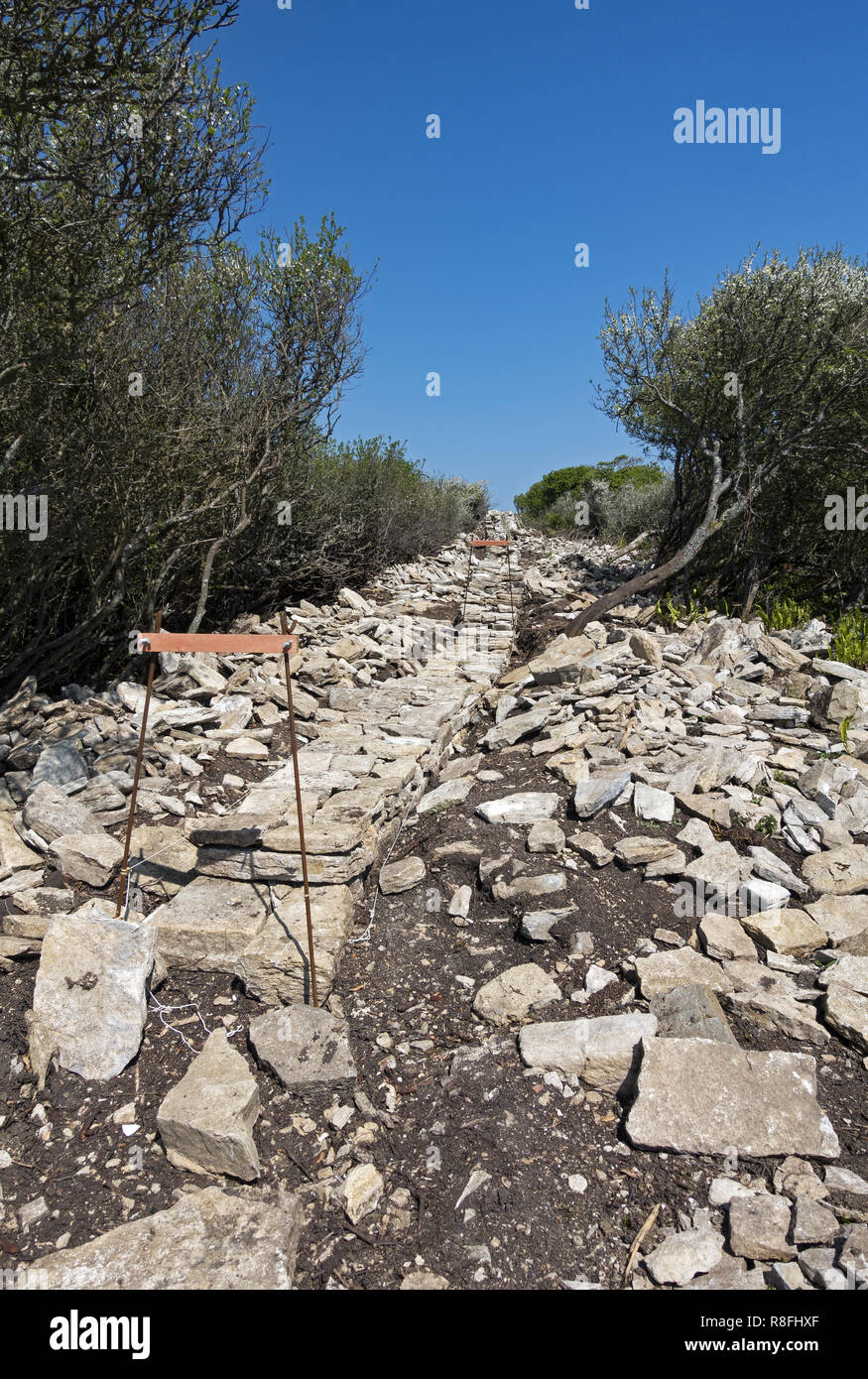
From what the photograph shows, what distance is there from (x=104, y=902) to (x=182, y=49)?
4.99 m

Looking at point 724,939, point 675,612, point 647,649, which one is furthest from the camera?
point 675,612

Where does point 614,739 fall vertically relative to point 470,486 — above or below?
below

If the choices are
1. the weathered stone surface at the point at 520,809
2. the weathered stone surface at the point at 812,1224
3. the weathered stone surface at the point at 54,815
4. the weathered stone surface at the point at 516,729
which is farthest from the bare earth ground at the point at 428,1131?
the weathered stone surface at the point at 516,729

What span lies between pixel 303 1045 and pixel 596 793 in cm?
260

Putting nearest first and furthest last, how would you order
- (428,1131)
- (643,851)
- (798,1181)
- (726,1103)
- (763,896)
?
(798,1181) < (726,1103) < (428,1131) < (763,896) < (643,851)

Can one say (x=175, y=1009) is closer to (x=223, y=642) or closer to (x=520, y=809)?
(x=223, y=642)

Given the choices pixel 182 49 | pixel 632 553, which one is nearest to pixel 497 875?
pixel 182 49

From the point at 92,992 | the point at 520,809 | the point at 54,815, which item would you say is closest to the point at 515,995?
the point at 520,809

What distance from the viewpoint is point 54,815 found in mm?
4766

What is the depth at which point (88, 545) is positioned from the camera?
6895 millimetres

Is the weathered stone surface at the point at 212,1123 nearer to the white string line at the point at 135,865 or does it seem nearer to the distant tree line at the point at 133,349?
the white string line at the point at 135,865

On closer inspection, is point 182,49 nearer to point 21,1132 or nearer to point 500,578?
point 21,1132

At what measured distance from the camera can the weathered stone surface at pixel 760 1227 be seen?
242 centimetres

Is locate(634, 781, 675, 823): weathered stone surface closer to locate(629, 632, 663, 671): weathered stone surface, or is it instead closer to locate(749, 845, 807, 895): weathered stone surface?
locate(749, 845, 807, 895): weathered stone surface
